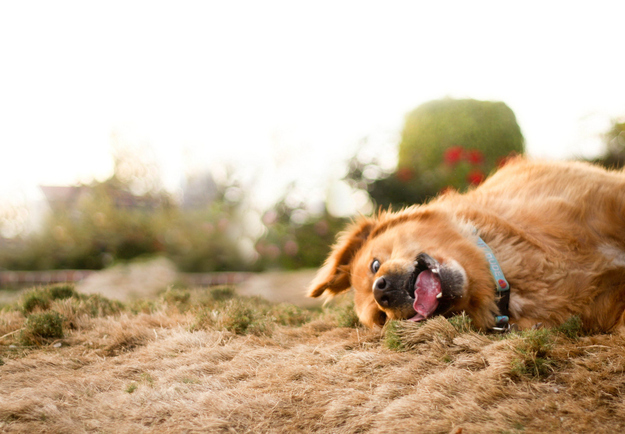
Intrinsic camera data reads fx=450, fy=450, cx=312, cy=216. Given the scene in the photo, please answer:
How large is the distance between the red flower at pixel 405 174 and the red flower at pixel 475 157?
88 centimetres

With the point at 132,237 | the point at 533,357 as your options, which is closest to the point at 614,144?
the point at 533,357

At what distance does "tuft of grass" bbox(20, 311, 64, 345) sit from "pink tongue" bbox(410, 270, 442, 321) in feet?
8.19

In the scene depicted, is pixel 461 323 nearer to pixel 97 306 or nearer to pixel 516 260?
pixel 516 260

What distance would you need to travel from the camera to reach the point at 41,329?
10.4 feet

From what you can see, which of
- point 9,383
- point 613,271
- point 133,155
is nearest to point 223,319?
point 9,383

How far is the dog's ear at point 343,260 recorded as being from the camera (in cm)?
339

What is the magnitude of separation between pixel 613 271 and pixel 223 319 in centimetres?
249

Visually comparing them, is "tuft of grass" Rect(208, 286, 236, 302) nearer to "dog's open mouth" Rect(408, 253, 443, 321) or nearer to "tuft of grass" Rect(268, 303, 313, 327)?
"tuft of grass" Rect(268, 303, 313, 327)

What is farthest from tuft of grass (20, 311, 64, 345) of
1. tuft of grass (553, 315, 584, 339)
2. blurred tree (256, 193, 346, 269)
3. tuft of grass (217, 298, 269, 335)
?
blurred tree (256, 193, 346, 269)

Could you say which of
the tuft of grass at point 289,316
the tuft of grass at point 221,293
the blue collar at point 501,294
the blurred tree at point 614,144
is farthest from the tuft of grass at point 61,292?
the blurred tree at point 614,144

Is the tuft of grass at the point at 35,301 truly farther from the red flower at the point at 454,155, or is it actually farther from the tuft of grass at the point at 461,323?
the red flower at the point at 454,155

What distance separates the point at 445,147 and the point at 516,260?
15.1 feet

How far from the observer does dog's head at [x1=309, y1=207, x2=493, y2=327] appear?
269 centimetres

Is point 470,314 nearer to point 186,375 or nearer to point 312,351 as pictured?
point 312,351
